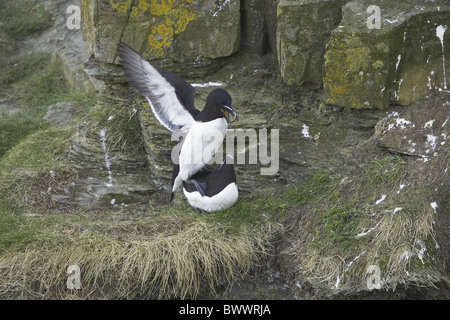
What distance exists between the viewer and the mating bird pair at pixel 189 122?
5617mm

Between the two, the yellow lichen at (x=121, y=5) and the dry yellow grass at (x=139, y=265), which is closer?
the dry yellow grass at (x=139, y=265)

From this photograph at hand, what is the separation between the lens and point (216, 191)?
5.67 meters

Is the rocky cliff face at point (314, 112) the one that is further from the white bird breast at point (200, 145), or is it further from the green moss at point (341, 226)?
the white bird breast at point (200, 145)

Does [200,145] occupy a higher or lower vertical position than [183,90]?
lower

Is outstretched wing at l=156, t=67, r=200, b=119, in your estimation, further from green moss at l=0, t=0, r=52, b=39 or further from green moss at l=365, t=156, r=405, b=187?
green moss at l=0, t=0, r=52, b=39

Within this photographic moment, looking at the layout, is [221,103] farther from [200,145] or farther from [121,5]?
[121,5]

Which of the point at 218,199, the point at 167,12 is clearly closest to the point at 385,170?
the point at 218,199

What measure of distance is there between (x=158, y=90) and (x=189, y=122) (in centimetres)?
41

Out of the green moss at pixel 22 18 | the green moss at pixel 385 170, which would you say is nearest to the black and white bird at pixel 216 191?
the green moss at pixel 385 170

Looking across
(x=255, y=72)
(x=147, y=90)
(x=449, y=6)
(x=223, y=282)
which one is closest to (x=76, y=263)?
(x=223, y=282)

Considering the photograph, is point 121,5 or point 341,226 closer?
point 341,226

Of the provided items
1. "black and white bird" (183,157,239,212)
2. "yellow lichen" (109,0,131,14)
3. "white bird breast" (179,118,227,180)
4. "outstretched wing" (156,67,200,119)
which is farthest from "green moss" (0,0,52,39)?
"black and white bird" (183,157,239,212)

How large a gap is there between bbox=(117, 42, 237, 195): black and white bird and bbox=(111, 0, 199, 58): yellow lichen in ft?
2.39

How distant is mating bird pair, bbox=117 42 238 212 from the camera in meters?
5.62
